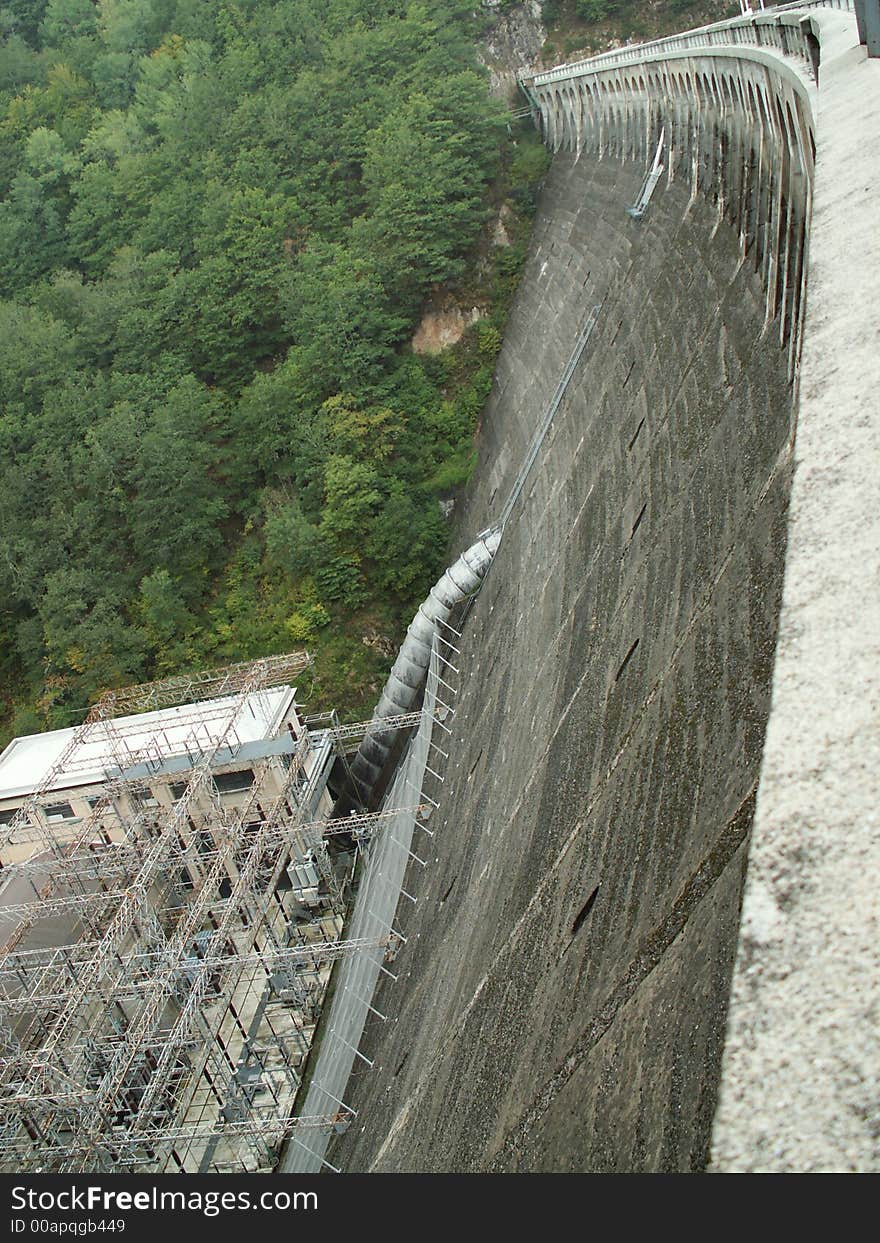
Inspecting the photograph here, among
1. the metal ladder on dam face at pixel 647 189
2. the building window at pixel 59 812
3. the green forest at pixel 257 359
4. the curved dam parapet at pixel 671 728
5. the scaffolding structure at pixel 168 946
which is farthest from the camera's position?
the green forest at pixel 257 359

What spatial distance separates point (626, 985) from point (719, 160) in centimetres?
1615

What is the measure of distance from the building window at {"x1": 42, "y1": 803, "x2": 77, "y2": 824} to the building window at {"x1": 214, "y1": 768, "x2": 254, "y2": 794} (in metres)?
3.41

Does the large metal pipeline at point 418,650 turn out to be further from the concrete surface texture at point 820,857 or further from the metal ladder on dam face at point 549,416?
the concrete surface texture at point 820,857

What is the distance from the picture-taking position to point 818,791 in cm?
265

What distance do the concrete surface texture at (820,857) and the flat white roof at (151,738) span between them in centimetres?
2147

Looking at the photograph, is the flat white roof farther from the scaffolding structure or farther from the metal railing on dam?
the metal railing on dam

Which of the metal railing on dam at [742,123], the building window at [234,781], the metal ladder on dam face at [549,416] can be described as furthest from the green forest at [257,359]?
the metal railing on dam at [742,123]

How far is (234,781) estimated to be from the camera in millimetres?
25016

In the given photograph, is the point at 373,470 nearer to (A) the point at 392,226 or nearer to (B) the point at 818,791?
(A) the point at 392,226

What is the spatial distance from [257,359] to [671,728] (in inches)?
1259

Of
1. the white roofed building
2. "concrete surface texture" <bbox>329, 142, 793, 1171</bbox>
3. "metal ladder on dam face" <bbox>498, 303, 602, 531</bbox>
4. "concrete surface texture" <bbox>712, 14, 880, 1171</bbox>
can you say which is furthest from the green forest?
"concrete surface texture" <bbox>712, 14, 880, 1171</bbox>

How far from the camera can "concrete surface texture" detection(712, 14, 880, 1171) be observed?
2.21 metres

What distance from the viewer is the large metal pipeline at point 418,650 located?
22516 millimetres

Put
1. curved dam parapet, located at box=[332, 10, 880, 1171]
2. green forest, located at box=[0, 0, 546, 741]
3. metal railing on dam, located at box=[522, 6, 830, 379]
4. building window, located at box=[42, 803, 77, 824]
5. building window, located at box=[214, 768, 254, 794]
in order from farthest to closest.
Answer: green forest, located at box=[0, 0, 546, 741]
building window, located at box=[42, 803, 77, 824]
building window, located at box=[214, 768, 254, 794]
metal railing on dam, located at box=[522, 6, 830, 379]
curved dam parapet, located at box=[332, 10, 880, 1171]
